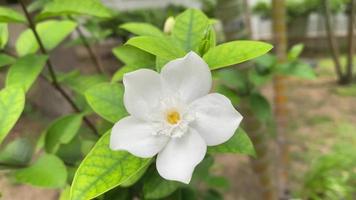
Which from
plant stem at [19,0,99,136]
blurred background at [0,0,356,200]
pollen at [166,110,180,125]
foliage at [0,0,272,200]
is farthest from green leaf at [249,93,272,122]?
pollen at [166,110,180,125]

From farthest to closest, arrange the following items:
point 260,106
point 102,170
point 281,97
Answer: point 281,97 < point 260,106 < point 102,170

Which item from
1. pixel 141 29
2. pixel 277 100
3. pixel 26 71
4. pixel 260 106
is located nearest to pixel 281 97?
pixel 277 100

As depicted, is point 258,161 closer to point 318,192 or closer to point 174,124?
point 318,192

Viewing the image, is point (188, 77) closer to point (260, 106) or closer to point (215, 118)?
point (215, 118)

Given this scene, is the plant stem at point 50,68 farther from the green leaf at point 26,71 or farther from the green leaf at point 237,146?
the green leaf at point 237,146

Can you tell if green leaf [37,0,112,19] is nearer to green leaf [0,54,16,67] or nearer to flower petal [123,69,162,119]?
green leaf [0,54,16,67]

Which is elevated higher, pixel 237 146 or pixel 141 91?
pixel 141 91

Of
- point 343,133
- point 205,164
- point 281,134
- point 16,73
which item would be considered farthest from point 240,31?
point 343,133
